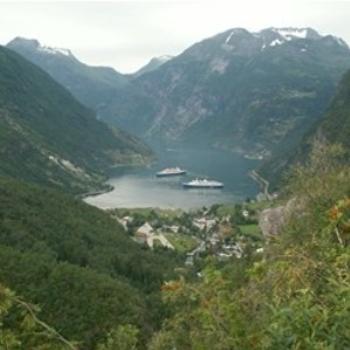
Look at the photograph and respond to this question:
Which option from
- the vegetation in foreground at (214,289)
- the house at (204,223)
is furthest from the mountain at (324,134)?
the vegetation in foreground at (214,289)

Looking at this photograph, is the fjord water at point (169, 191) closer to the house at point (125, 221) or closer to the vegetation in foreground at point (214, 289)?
the house at point (125, 221)

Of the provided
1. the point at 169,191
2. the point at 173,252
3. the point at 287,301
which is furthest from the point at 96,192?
the point at 287,301

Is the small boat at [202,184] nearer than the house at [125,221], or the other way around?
the house at [125,221]

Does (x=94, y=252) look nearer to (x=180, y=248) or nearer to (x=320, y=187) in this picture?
(x=180, y=248)

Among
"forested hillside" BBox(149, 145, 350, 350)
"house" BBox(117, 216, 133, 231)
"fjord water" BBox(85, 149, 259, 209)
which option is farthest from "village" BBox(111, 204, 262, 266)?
"forested hillside" BBox(149, 145, 350, 350)

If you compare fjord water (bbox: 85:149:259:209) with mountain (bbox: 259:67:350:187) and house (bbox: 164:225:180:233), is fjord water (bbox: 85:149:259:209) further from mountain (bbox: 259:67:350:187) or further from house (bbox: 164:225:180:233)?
house (bbox: 164:225:180:233)

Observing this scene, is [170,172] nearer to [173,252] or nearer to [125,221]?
[125,221]
